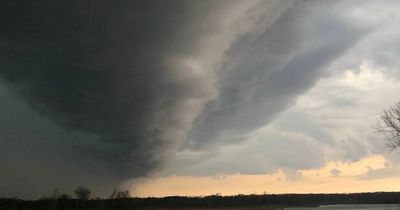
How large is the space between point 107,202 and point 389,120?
89.6 metres

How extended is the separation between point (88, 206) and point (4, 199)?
22683 millimetres

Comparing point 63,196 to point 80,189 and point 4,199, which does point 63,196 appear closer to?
point 80,189

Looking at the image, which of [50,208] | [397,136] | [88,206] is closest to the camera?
[397,136]

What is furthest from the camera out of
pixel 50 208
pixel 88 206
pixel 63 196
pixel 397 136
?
pixel 88 206

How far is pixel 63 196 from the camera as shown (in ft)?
395

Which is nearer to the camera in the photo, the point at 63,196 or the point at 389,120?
the point at 389,120

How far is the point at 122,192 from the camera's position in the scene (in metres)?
123

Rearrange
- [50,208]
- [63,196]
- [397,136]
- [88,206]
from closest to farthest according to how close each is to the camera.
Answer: [397,136]
[50,208]
[63,196]
[88,206]

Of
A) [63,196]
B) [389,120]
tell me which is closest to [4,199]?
[63,196]

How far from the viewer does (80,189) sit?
412 feet

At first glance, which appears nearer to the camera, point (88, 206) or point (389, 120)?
point (389, 120)

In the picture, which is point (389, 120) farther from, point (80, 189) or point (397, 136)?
point (80, 189)

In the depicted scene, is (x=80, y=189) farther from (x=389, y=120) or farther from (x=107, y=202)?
(x=389, y=120)

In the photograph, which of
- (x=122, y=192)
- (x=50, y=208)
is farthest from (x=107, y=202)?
(x=50, y=208)
